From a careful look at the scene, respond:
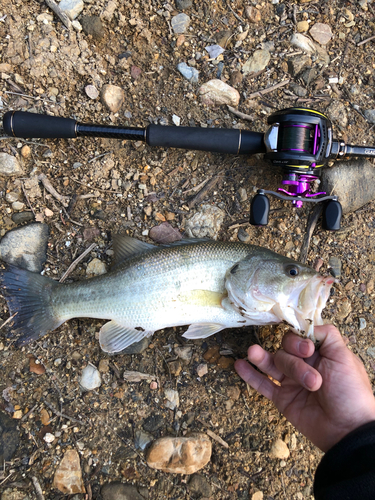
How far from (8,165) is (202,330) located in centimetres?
221

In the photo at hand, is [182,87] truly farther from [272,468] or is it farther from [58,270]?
[272,468]

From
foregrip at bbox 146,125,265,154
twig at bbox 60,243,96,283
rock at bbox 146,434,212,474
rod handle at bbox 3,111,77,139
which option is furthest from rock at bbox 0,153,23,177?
rock at bbox 146,434,212,474

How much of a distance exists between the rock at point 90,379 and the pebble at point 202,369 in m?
0.87

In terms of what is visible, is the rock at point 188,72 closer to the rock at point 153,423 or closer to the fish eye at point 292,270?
the fish eye at point 292,270

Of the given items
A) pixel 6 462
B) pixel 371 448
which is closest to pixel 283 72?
pixel 371 448

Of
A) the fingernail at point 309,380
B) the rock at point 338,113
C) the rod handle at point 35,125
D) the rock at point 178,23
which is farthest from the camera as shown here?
the rock at point 338,113

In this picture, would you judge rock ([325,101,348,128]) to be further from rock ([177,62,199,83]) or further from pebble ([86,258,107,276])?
pebble ([86,258,107,276])

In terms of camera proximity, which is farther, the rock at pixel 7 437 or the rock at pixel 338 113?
the rock at pixel 338 113

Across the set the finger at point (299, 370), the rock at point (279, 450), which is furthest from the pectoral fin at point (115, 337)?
the rock at point (279, 450)

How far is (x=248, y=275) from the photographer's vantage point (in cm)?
255

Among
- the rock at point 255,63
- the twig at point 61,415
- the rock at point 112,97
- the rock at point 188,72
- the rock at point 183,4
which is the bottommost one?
the twig at point 61,415

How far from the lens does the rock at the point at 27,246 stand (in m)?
2.93

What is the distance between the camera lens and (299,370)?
2.33 m

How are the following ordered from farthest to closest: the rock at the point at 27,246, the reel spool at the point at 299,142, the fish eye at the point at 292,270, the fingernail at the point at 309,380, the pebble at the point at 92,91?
the pebble at the point at 92,91, the rock at the point at 27,246, the reel spool at the point at 299,142, the fish eye at the point at 292,270, the fingernail at the point at 309,380
